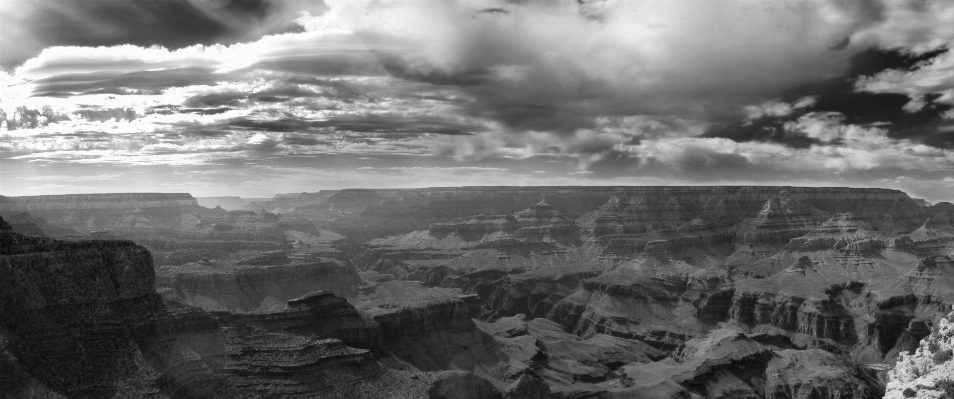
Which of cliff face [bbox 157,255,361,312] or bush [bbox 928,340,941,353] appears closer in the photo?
bush [bbox 928,340,941,353]

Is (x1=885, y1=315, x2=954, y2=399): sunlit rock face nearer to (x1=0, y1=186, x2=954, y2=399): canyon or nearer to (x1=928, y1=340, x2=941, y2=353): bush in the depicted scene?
(x1=928, y1=340, x2=941, y2=353): bush

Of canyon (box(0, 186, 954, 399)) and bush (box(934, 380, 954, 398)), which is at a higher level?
bush (box(934, 380, 954, 398))

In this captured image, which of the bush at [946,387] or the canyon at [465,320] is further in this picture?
the canyon at [465,320]

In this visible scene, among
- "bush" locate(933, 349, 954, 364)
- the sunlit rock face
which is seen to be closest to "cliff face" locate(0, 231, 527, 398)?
the sunlit rock face

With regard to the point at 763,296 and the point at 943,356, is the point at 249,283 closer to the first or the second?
the point at 763,296

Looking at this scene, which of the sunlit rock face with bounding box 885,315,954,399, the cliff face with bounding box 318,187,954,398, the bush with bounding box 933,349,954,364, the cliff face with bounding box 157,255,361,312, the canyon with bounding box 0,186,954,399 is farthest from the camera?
the cliff face with bounding box 157,255,361,312

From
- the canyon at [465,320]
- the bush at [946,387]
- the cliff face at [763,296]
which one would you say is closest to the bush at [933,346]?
the canyon at [465,320]

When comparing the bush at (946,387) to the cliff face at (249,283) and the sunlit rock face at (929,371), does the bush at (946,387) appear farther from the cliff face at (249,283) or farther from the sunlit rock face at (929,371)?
the cliff face at (249,283)

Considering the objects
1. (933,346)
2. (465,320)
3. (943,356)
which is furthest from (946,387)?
(465,320)
